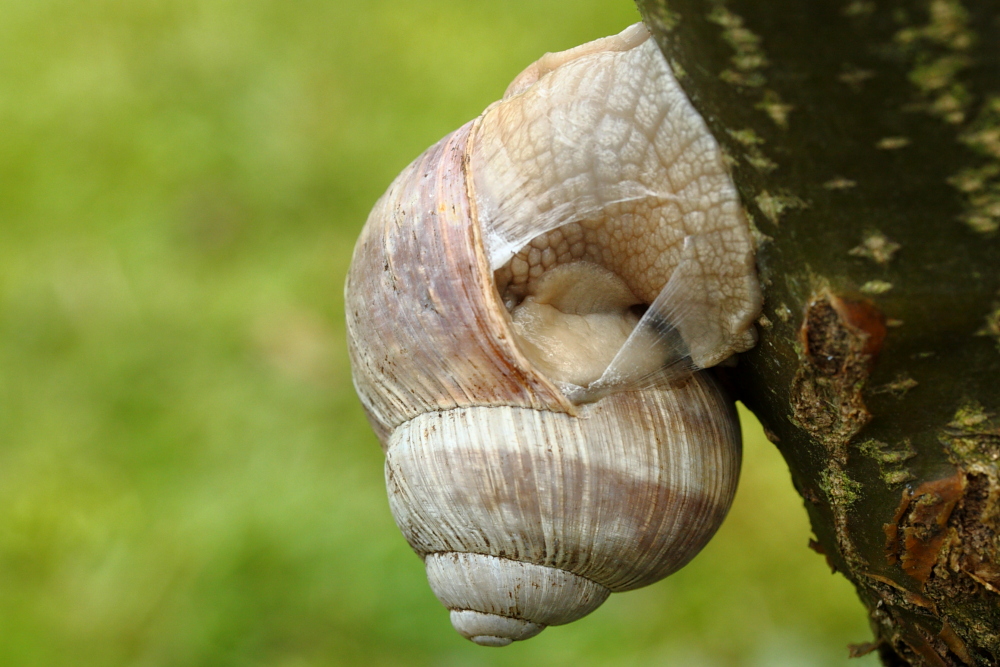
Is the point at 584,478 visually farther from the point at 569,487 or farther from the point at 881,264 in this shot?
the point at 881,264

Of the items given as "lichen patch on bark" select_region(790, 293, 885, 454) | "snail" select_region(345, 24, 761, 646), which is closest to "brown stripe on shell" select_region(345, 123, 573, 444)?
"snail" select_region(345, 24, 761, 646)

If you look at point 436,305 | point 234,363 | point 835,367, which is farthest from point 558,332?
point 234,363

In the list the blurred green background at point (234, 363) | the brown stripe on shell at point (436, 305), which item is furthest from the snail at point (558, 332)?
the blurred green background at point (234, 363)

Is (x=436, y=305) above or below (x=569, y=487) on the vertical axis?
above

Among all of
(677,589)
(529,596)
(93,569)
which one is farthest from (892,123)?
(93,569)

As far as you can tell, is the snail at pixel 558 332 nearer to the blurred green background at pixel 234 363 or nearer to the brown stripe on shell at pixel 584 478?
the brown stripe on shell at pixel 584 478

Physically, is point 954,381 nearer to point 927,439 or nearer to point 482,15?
point 927,439
